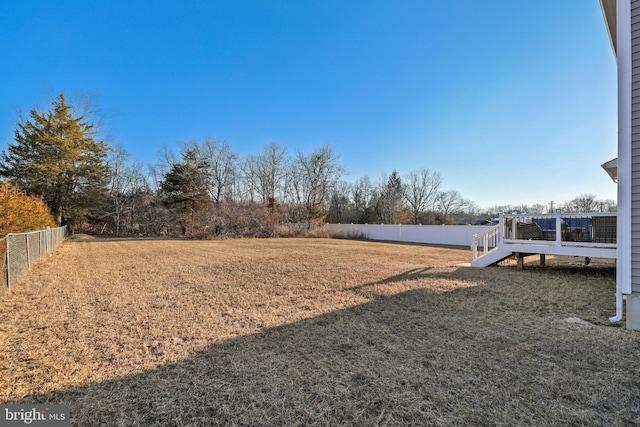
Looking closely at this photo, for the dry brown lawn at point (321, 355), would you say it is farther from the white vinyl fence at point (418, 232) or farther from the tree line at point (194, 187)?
the tree line at point (194, 187)

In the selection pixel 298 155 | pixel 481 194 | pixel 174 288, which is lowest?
pixel 174 288

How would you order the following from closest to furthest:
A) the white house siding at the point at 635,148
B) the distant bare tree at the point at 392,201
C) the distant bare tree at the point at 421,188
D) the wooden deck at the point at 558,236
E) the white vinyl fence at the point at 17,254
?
1. the white house siding at the point at 635,148
2. the white vinyl fence at the point at 17,254
3. the wooden deck at the point at 558,236
4. the distant bare tree at the point at 392,201
5. the distant bare tree at the point at 421,188

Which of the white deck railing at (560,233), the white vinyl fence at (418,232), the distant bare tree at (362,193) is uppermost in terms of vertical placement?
the distant bare tree at (362,193)

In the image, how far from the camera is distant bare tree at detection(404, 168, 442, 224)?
119 feet

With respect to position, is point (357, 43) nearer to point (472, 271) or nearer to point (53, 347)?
point (472, 271)

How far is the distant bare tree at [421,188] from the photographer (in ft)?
119

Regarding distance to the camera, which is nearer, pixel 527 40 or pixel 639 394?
pixel 639 394

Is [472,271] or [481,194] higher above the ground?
[481,194]

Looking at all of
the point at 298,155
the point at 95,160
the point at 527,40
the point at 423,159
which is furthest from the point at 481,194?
the point at 95,160

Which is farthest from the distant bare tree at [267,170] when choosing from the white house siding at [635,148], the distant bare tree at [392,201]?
the white house siding at [635,148]

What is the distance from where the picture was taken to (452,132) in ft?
53.0

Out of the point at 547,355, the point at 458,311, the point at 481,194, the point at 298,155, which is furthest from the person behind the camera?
the point at 481,194

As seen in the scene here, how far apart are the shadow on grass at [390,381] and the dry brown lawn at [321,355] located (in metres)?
0.01

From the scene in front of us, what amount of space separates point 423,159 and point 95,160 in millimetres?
31655
